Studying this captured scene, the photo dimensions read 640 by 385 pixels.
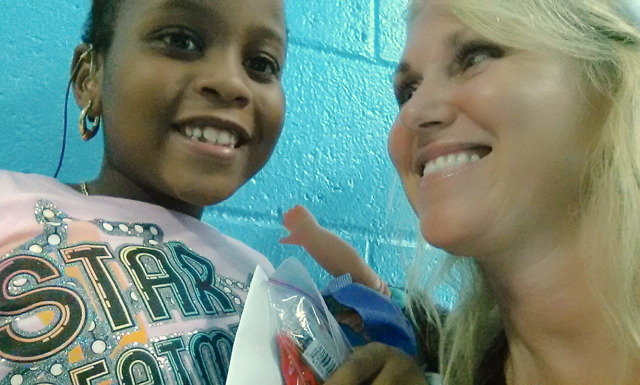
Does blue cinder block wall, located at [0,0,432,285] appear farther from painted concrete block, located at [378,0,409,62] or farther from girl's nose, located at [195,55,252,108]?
girl's nose, located at [195,55,252,108]

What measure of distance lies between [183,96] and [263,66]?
136mm

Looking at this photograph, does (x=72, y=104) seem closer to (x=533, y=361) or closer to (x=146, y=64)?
(x=146, y=64)

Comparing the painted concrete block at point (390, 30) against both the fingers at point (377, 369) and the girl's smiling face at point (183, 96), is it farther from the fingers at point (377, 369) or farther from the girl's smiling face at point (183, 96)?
the fingers at point (377, 369)

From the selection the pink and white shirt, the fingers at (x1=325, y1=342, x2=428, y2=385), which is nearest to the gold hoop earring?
the pink and white shirt

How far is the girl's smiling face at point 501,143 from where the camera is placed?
53 centimetres

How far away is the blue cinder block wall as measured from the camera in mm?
843

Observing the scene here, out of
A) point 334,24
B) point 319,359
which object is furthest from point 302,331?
point 334,24

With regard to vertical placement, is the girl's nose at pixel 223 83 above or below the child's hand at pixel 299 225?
above

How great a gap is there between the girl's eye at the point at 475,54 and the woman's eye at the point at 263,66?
0.26m

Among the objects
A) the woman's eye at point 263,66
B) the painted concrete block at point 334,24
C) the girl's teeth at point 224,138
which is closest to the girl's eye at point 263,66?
the woman's eye at point 263,66

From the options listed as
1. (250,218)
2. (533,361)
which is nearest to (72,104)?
(250,218)

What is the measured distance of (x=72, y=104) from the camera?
87cm

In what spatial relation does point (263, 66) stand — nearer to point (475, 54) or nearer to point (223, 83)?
point (223, 83)

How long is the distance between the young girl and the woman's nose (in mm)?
200
